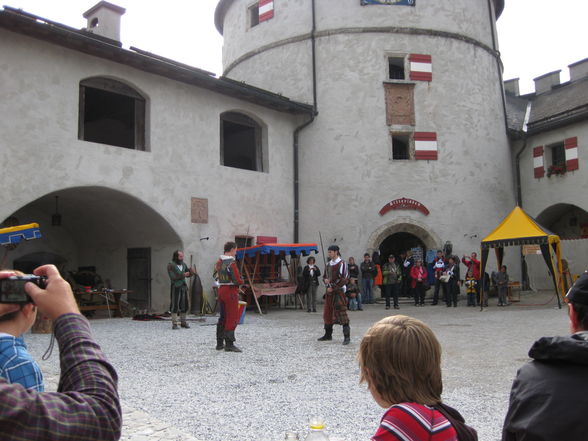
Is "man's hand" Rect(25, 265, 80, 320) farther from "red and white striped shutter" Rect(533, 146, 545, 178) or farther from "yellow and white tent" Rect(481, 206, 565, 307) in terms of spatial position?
"red and white striped shutter" Rect(533, 146, 545, 178)

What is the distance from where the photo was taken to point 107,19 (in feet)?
50.3

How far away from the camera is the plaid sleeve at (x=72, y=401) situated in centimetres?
110

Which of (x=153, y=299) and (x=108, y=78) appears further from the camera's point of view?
(x=153, y=299)

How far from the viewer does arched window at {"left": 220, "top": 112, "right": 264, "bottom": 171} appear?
17139 mm

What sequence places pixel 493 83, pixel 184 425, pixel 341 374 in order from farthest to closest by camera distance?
pixel 493 83 < pixel 341 374 < pixel 184 425

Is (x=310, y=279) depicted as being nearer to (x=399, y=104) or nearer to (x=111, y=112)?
(x=399, y=104)

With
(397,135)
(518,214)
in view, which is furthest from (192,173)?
(518,214)

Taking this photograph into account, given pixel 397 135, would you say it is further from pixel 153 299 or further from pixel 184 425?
pixel 184 425

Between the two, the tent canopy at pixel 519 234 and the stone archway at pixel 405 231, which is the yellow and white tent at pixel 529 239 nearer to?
the tent canopy at pixel 519 234

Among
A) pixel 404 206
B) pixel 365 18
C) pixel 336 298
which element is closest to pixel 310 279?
pixel 404 206

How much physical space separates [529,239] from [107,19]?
1322 cm

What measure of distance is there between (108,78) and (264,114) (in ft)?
17.7

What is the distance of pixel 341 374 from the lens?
6277 mm

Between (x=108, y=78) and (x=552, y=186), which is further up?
(x=108, y=78)
